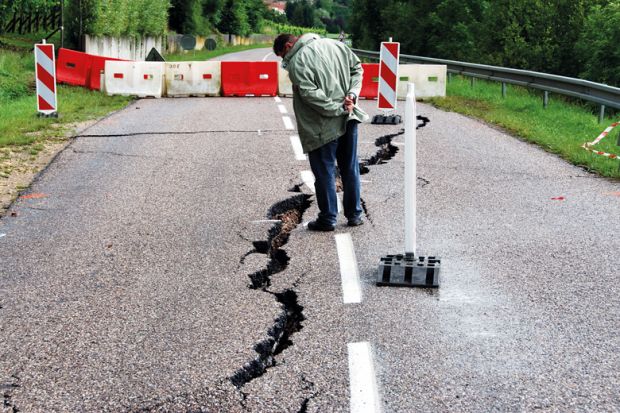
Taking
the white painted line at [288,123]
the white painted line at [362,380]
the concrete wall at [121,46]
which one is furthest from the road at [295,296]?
the concrete wall at [121,46]

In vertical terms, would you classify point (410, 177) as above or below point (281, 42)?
below

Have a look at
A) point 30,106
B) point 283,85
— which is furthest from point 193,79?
point 30,106

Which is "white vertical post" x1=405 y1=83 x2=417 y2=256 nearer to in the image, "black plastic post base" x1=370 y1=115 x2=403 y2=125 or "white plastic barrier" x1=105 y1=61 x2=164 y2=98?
"black plastic post base" x1=370 y1=115 x2=403 y2=125

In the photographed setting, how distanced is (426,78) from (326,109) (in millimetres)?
13759

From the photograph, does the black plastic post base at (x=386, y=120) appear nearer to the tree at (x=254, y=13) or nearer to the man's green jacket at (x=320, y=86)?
the man's green jacket at (x=320, y=86)

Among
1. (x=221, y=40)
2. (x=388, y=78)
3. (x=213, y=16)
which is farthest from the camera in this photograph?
(x=221, y=40)

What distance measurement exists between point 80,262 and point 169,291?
1.05 meters

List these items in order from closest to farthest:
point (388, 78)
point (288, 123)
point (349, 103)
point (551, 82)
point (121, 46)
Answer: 1. point (349, 103)
2. point (288, 123)
3. point (388, 78)
4. point (551, 82)
5. point (121, 46)

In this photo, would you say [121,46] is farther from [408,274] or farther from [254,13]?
[254,13]

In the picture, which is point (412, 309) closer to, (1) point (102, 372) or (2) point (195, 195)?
(1) point (102, 372)

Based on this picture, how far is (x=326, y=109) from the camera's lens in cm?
693

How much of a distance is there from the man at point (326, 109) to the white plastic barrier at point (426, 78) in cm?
1315

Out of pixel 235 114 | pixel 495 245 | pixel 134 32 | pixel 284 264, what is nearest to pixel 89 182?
pixel 284 264

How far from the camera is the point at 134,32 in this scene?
4438cm
